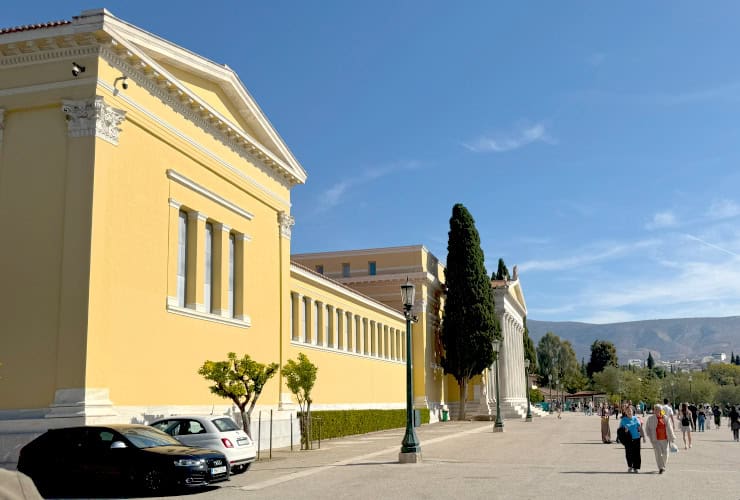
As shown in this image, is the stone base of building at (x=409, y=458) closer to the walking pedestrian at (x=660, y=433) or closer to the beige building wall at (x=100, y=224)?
the walking pedestrian at (x=660, y=433)

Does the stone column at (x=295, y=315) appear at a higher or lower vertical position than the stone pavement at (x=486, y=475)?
higher

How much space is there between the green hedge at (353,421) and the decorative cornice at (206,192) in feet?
29.1

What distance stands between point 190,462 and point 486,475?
6.72m

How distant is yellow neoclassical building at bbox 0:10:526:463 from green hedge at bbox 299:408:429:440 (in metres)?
2.80

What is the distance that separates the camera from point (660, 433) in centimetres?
1667

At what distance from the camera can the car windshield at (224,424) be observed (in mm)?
17486

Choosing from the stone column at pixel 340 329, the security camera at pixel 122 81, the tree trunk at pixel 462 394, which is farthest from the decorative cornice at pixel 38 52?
the tree trunk at pixel 462 394

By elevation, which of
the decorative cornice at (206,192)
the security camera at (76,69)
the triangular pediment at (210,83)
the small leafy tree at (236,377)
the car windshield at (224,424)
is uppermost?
the triangular pediment at (210,83)

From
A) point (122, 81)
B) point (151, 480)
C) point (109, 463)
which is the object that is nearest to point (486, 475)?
point (151, 480)

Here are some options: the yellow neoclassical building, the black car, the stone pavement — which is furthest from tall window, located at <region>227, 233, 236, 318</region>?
the black car

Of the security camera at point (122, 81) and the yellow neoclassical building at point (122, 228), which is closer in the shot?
the yellow neoclassical building at point (122, 228)

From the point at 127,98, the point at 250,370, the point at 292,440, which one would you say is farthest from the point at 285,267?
the point at 127,98

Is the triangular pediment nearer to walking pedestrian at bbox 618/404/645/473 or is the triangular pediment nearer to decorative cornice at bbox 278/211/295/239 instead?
decorative cornice at bbox 278/211/295/239

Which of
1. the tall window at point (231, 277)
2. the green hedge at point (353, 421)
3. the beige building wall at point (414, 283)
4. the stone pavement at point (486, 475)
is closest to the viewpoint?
the stone pavement at point (486, 475)
